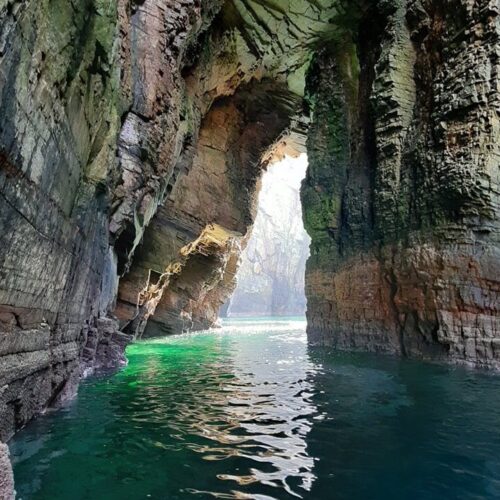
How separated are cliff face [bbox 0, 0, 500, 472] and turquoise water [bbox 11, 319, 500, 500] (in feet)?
3.26

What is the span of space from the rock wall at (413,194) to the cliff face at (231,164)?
6cm

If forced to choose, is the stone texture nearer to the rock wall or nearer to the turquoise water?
the turquoise water

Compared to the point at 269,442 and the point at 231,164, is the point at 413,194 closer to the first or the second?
the point at 269,442

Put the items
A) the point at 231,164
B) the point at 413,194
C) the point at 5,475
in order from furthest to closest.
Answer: the point at 231,164
the point at 413,194
the point at 5,475

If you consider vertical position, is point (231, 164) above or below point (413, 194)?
above

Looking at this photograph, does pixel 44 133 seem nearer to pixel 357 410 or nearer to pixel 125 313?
pixel 357 410

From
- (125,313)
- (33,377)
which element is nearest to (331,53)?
(125,313)

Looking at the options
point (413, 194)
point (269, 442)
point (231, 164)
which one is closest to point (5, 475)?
point (269, 442)

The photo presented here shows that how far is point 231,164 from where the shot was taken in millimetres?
22906

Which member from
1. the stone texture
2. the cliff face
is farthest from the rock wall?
the stone texture

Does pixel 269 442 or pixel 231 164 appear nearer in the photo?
pixel 269 442

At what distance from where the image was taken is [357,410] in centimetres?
656

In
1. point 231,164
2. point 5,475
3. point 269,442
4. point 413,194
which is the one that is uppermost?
point 231,164

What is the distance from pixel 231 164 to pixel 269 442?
19.4 metres
